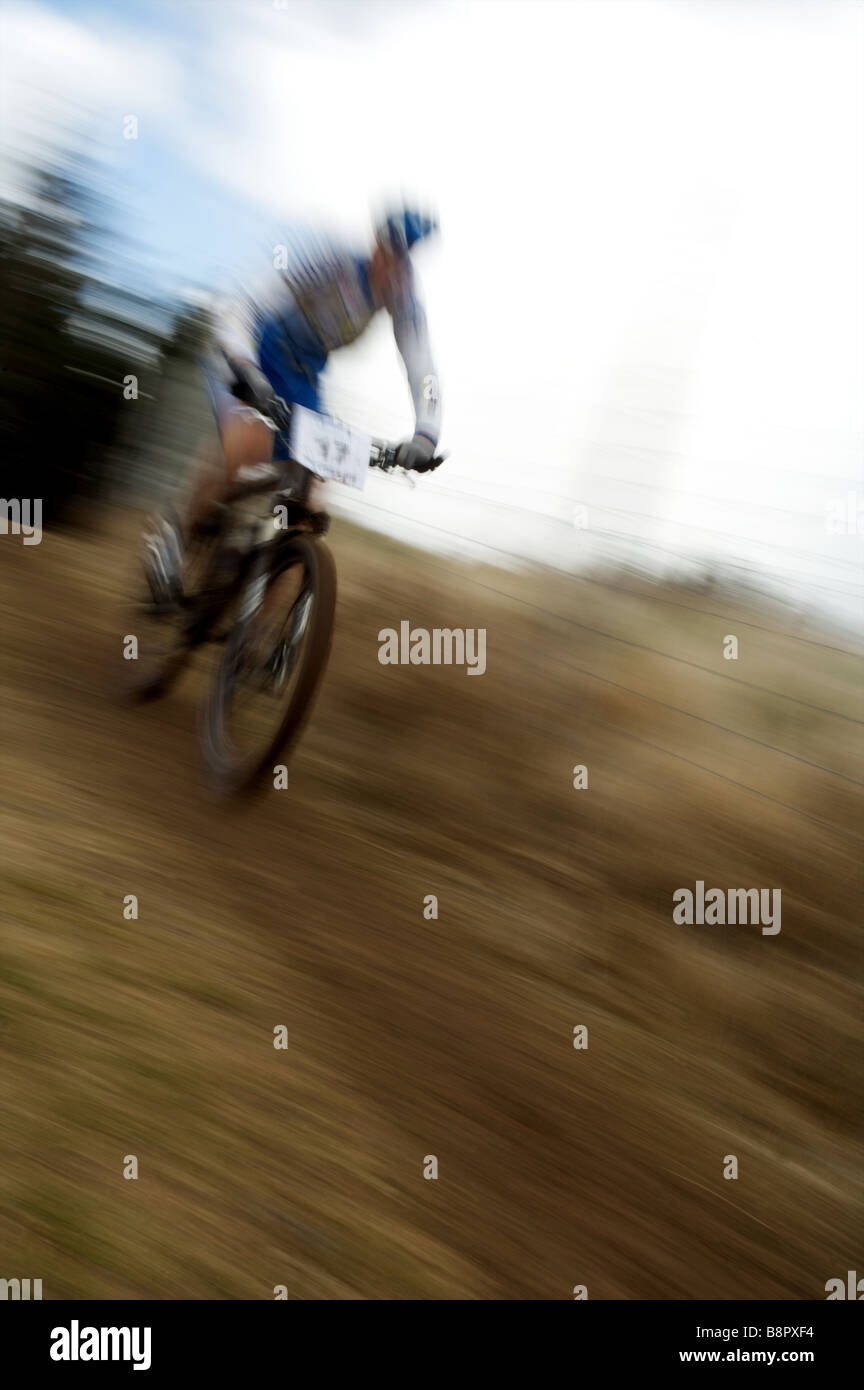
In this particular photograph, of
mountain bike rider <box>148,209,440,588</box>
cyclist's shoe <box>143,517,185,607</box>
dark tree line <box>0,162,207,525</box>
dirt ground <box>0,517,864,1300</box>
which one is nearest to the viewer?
dirt ground <box>0,517,864,1300</box>

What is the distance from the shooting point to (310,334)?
14.1ft

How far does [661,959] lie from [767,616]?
83.8 inches

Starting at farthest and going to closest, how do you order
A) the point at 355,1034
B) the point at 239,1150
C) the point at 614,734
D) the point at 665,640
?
the point at 665,640 → the point at 614,734 → the point at 355,1034 → the point at 239,1150

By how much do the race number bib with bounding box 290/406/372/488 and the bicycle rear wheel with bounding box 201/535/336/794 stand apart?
0.34 meters

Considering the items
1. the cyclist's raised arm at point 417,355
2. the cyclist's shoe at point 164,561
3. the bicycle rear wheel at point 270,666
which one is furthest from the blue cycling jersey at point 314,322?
the cyclist's shoe at point 164,561

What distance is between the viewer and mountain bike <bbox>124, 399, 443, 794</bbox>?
158 inches

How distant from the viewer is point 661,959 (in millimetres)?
4199

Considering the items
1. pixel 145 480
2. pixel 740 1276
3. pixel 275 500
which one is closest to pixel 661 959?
pixel 740 1276

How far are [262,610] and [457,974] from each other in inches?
61.0

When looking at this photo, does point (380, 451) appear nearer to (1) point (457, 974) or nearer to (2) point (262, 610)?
(2) point (262, 610)

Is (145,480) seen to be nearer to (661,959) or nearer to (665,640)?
(665,640)

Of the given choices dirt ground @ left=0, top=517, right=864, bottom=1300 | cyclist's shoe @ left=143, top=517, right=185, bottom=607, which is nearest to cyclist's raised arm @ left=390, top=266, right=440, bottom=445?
cyclist's shoe @ left=143, top=517, right=185, bottom=607

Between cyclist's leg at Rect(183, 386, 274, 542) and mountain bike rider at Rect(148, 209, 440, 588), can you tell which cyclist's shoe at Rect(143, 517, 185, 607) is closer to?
cyclist's leg at Rect(183, 386, 274, 542)

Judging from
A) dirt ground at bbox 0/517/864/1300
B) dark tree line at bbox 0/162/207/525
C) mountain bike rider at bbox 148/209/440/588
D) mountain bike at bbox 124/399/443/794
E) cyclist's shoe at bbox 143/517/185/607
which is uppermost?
dark tree line at bbox 0/162/207/525
